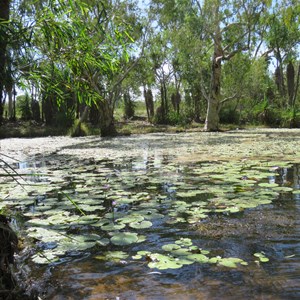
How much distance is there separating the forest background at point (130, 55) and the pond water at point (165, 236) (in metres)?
1.00

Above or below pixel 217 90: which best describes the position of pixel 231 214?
below

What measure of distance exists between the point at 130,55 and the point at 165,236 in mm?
7646

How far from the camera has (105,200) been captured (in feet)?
10.8

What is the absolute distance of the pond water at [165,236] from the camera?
168cm

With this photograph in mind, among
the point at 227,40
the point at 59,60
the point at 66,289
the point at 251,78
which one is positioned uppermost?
the point at 227,40

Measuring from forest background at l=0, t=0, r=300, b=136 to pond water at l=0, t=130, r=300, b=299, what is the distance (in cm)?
100

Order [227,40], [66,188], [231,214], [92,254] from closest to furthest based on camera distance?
[92,254], [231,214], [66,188], [227,40]

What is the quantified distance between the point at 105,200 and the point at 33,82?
133 centimetres

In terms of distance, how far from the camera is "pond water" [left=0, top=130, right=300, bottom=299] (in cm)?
168

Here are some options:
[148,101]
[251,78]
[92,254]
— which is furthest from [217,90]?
[92,254]

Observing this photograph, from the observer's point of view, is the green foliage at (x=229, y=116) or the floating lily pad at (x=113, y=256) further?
the green foliage at (x=229, y=116)

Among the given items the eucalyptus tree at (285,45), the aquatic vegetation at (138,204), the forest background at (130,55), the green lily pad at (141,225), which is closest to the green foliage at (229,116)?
the forest background at (130,55)

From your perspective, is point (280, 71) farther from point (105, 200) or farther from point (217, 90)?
point (105, 200)

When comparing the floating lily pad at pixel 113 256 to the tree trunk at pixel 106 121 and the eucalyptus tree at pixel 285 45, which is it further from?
the eucalyptus tree at pixel 285 45
